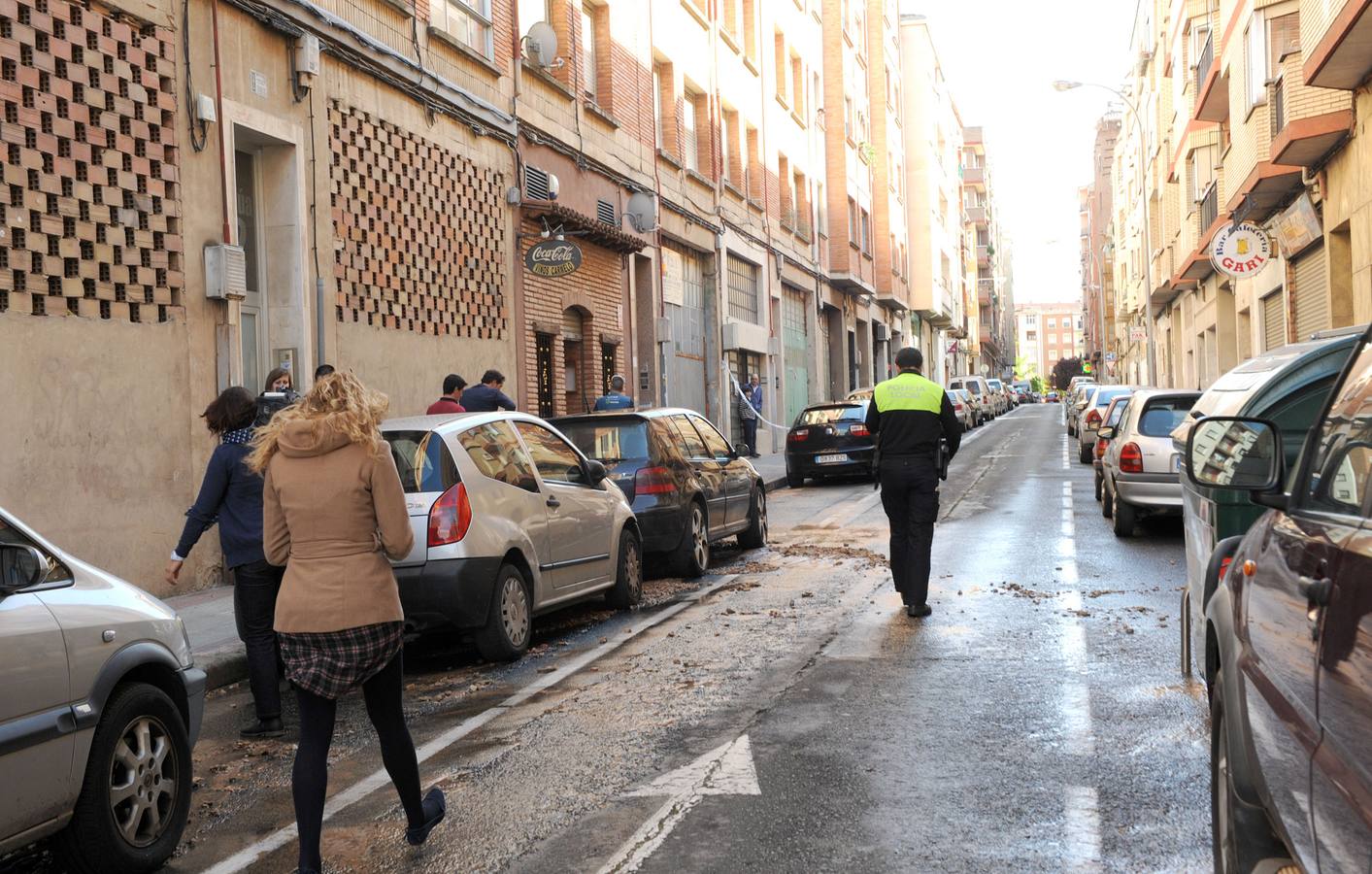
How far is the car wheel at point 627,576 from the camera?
1025 cm

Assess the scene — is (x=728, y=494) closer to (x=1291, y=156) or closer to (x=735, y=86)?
(x=1291, y=156)

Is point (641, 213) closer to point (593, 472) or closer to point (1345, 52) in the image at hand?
point (1345, 52)

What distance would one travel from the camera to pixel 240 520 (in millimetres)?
7023

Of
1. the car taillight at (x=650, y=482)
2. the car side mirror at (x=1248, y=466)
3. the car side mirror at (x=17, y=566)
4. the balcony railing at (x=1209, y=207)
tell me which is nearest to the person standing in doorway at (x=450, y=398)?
the car taillight at (x=650, y=482)

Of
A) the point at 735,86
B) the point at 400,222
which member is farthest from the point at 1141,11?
the point at 400,222

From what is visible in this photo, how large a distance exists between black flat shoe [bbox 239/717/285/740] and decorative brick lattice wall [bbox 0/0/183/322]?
452 cm

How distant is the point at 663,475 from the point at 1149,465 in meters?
5.16

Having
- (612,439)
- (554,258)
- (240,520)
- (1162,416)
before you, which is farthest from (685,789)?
(554,258)

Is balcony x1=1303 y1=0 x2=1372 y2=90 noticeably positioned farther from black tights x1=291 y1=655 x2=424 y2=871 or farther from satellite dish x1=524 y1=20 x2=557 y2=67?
black tights x1=291 y1=655 x2=424 y2=871

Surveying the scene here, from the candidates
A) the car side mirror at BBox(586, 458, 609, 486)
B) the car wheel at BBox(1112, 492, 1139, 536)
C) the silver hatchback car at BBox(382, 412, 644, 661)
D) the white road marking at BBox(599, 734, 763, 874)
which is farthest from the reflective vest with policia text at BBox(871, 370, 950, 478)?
the car wheel at BBox(1112, 492, 1139, 536)

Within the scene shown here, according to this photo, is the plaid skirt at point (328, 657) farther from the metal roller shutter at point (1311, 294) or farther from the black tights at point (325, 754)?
the metal roller shutter at point (1311, 294)

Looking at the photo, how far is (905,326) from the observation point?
2351 inches

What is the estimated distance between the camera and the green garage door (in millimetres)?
36344

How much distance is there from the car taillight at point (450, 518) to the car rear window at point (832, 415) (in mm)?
15197
